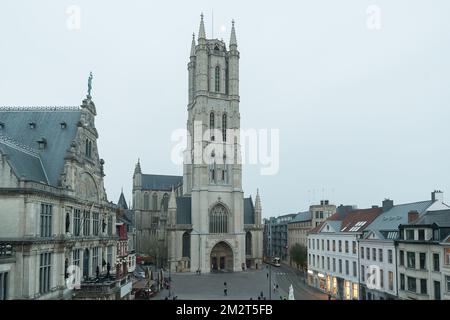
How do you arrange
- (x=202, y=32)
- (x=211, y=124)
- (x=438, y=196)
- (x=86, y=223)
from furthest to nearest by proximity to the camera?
(x=202, y=32) → (x=211, y=124) → (x=438, y=196) → (x=86, y=223)

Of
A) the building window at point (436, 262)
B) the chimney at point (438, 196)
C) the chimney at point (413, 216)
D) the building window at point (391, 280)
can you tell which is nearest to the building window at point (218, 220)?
the building window at point (391, 280)

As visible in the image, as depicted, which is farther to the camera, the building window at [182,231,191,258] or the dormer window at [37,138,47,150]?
the building window at [182,231,191,258]

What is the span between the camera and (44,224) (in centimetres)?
3106

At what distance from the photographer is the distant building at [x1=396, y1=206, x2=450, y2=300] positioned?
34969mm

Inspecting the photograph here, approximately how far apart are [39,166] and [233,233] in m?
56.4

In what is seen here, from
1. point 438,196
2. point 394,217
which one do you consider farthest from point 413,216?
point 394,217

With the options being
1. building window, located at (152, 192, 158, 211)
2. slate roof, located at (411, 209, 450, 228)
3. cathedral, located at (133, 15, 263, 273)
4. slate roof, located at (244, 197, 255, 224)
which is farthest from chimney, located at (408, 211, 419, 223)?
building window, located at (152, 192, 158, 211)

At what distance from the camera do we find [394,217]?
47.9 meters

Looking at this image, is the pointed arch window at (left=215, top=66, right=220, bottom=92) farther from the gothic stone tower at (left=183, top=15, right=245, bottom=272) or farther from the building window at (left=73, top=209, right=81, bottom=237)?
the building window at (left=73, top=209, right=81, bottom=237)

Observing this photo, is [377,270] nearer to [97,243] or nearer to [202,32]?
[97,243]

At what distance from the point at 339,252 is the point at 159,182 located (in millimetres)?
79893

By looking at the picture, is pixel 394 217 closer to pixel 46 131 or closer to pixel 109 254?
pixel 109 254

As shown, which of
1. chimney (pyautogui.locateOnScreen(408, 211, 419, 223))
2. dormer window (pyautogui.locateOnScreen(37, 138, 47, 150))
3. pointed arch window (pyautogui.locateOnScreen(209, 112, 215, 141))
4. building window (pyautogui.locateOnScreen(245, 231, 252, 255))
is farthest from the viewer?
building window (pyautogui.locateOnScreen(245, 231, 252, 255))

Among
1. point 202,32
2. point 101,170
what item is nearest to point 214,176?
point 202,32
